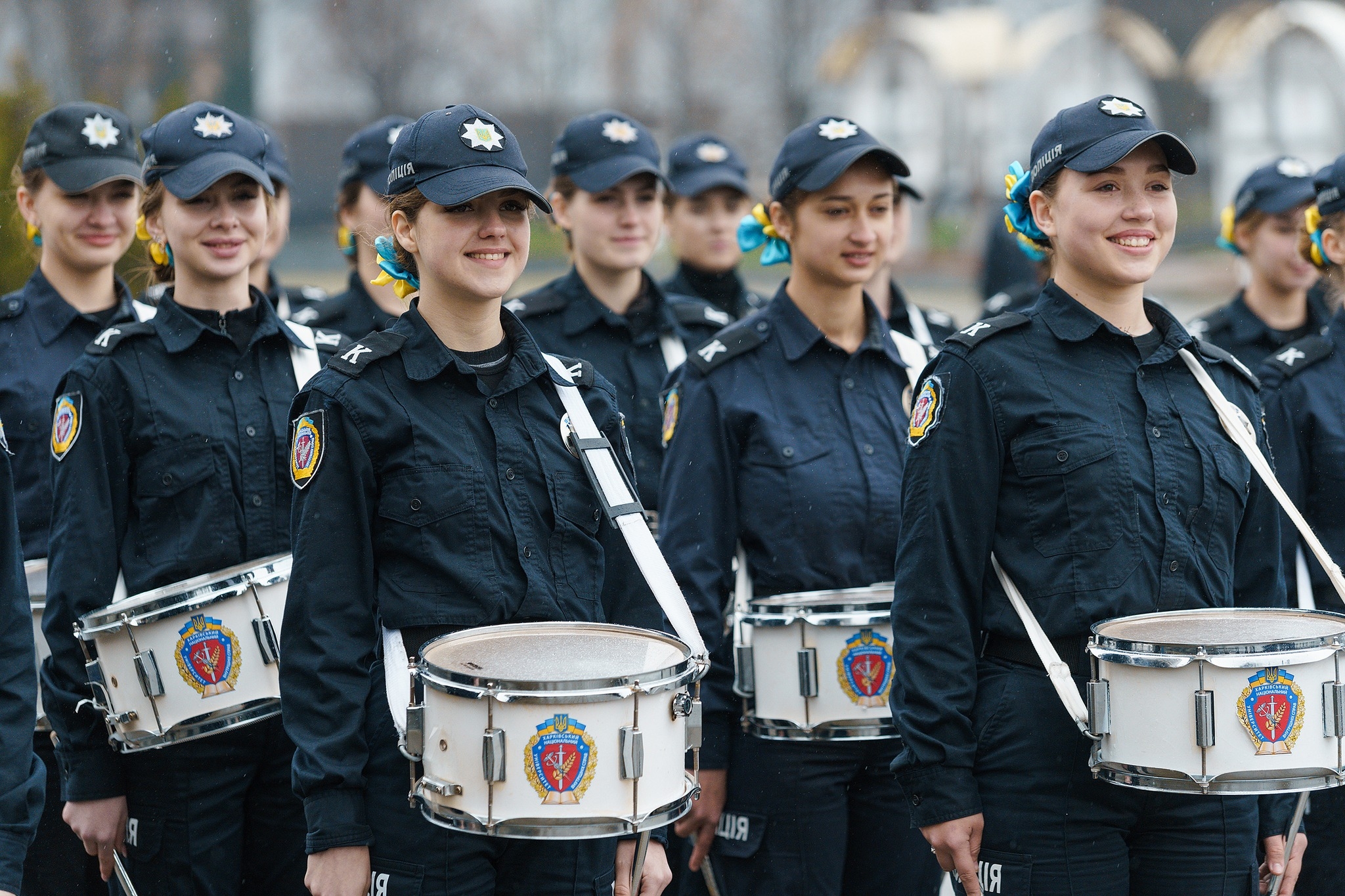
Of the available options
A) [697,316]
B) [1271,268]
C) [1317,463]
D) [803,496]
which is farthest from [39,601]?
[1271,268]

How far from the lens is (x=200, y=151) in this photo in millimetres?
4832

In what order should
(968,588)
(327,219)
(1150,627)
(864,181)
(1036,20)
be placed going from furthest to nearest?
1. (1036,20)
2. (327,219)
3. (864,181)
4. (968,588)
5. (1150,627)

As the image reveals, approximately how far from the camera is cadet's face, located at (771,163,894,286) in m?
4.98

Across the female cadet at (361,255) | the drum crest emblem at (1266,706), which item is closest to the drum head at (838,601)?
the drum crest emblem at (1266,706)

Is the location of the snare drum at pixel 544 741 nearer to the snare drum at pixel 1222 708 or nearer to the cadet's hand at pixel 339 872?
the cadet's hand at pixel 339 872

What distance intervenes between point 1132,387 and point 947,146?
70.9ft

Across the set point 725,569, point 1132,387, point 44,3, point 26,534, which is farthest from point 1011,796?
point 44,3

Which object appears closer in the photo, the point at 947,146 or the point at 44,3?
the point at 44,3

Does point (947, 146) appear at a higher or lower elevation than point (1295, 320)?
higher

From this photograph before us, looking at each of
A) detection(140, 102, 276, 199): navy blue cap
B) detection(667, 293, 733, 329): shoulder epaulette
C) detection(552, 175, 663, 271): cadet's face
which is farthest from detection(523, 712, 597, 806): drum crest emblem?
detection(667, 293, 733, 329): shoulder epaulette

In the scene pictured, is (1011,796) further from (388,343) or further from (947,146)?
(947,146)

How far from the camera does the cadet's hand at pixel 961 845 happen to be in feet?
12.0

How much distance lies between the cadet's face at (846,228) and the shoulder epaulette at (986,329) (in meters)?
1.10

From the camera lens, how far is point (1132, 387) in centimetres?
385
